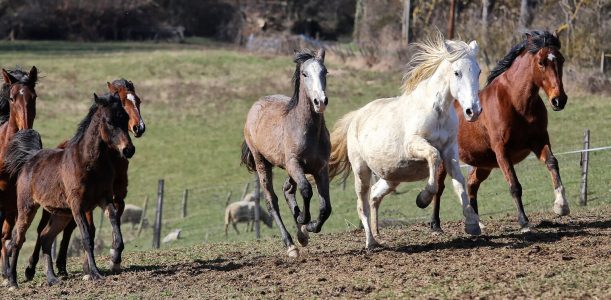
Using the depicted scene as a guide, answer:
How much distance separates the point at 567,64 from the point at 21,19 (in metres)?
37.1

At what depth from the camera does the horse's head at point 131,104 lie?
11680mm

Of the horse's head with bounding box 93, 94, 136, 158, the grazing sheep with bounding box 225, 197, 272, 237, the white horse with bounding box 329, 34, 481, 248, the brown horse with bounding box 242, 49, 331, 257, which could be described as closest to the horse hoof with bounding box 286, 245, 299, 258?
the brown horse with bounding box 242, 49, 331, 257

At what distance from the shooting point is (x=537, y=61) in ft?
37.3

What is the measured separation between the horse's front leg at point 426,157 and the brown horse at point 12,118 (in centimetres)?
488

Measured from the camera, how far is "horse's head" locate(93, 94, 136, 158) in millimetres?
10668

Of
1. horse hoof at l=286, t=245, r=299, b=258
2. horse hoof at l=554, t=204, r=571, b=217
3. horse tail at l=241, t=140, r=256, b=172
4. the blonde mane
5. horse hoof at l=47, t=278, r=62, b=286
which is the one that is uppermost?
the blonde mane

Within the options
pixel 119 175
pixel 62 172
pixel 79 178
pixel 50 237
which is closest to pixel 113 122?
pixel 79 178

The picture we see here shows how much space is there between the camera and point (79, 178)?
10938mm

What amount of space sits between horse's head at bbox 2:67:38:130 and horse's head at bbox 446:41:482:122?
5.23m

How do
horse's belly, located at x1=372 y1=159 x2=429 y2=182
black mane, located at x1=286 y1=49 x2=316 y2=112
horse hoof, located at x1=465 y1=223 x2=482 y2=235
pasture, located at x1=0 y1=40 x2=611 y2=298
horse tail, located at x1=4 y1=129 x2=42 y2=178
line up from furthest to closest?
horse tail, located at x1=4 y1=129 x2=42 y2=178, black mane, located at x1=286 y1=49 x2=316 y2=112, horse's belly, located at x1=372 y1=159 x2=429 y2=182, horse hoof, located at x1=465 y1=223 x2=482 y2=235, pasture, located at x1=0 y1=40 x2=611 y2=298

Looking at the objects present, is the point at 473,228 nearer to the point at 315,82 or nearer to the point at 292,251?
the point at 292,251

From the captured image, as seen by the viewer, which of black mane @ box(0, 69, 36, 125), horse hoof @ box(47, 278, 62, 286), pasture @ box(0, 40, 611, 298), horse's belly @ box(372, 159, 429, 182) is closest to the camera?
pasture @ box(0, 40, 611, 298)

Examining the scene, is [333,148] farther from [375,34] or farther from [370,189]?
[375,34]

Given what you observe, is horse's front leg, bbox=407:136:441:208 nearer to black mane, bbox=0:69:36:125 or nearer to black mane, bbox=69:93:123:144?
black mane, bbox=69:93:123:144
